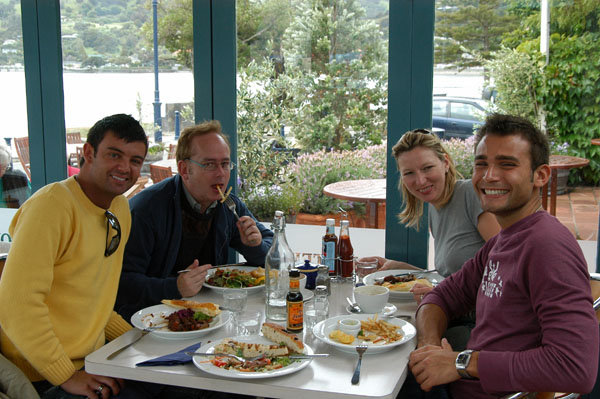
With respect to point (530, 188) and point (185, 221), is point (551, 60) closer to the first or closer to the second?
point (530, 188)

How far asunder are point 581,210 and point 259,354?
6.18ft

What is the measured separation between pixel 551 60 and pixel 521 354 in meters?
1.78

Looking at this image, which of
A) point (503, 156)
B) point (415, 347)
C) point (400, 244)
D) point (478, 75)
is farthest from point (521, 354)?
point (478, 75)

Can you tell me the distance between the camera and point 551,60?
115 inches

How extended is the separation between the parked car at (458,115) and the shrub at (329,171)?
325 mm

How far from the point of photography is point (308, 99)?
3.32 meters

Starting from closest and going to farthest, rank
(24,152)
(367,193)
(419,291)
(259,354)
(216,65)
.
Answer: (259,354), (419,291), (367,193), (216,65), (24,152)

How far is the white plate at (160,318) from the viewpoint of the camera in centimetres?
197

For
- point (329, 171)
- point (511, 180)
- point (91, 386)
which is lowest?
point (91, 386)

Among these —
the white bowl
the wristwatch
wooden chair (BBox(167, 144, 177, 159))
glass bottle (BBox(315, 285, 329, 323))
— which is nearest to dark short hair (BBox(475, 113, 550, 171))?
the wristwatch

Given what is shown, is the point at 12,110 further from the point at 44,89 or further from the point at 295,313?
the point at 295,313

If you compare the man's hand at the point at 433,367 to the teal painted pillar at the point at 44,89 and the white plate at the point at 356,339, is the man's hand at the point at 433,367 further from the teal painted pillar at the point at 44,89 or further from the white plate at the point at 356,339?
the teal painted pillar at the point at 44,89

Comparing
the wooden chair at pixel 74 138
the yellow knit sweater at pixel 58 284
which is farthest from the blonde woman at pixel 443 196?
the wooden chair at pixel 74 138

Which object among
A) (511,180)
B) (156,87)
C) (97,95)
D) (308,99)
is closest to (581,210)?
(511,180)
